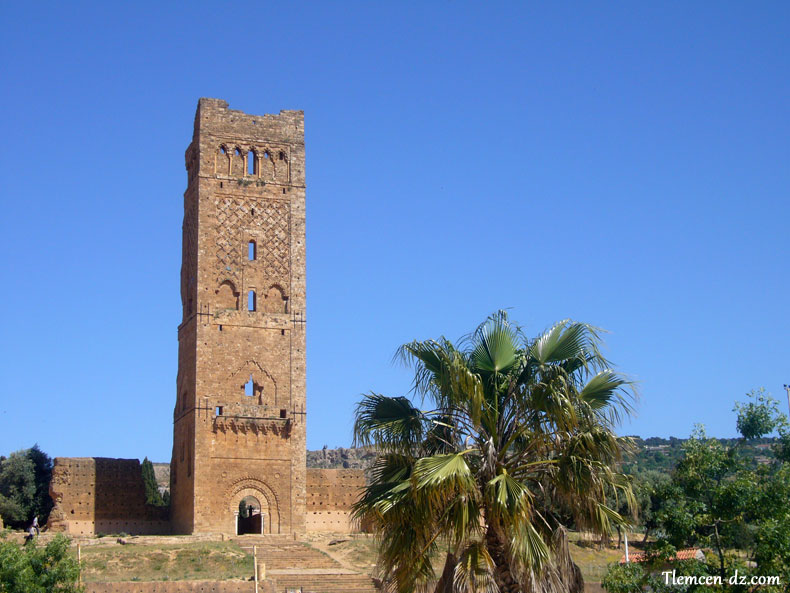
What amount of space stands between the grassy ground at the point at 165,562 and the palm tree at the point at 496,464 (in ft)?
46.9

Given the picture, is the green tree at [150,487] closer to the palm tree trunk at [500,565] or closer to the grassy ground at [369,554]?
the grassy ground at [369,554]

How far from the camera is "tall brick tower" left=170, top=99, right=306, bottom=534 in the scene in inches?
1330

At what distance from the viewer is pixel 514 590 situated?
1146 centimetres

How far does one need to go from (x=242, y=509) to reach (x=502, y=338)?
28.3 m

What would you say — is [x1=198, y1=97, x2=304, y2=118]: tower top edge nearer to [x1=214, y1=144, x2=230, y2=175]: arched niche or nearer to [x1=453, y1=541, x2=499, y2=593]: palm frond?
[x1=214, y1=144, x2=230, y2=175]: arched niche

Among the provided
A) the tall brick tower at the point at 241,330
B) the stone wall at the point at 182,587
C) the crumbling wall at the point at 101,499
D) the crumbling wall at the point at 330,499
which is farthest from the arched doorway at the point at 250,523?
the stone wall at the point at 182,587

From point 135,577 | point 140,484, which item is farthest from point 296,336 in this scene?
point 135,577

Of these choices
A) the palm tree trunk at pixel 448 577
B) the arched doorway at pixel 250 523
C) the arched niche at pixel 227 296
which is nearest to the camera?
the palm tree trunk at pixel 448 577

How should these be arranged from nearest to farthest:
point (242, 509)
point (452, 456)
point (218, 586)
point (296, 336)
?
point (452, 456) < point (218, 586) < point (296, 336) < point (242, 509)

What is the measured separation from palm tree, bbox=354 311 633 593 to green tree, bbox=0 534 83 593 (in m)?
7.22

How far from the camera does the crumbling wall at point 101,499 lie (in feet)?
112

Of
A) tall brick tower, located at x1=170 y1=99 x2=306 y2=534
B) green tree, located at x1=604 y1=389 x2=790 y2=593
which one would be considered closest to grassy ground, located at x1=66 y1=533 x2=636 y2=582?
tall brick tower, located at x1=170 y1=99 x2=306 y2=534

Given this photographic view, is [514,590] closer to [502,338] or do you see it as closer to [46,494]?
[502,338]

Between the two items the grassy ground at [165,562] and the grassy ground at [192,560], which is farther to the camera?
the grassy ground at [192,560]
